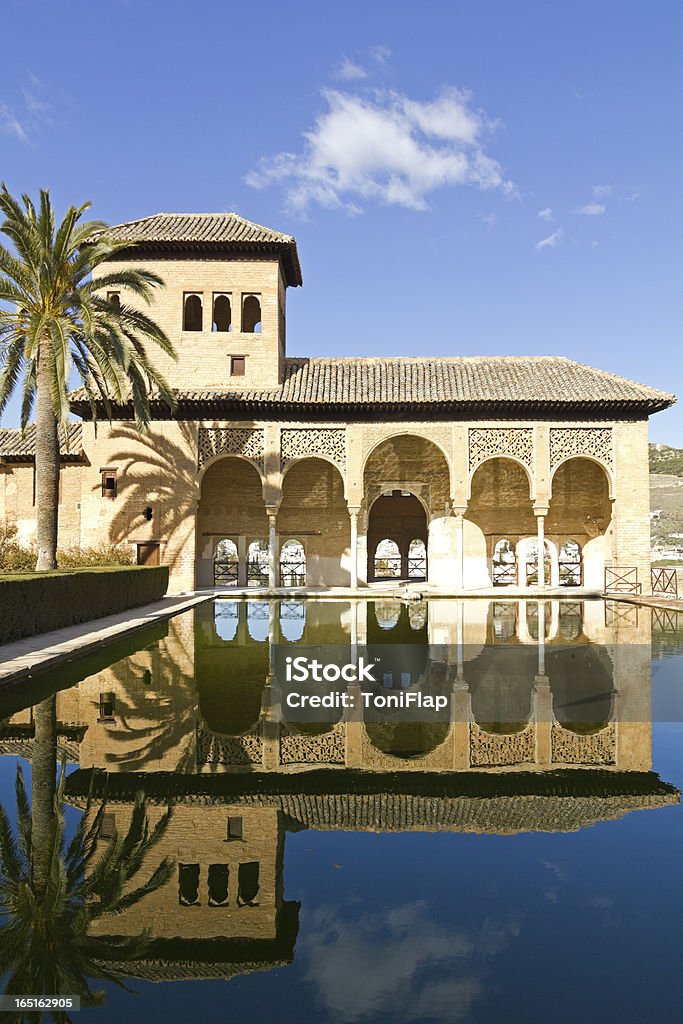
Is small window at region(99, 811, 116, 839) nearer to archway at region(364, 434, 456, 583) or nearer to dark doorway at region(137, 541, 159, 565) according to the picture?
dark doorway at region(137, 541, 159, 565)

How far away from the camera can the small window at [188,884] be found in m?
2.73

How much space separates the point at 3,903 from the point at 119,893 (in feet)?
1.41

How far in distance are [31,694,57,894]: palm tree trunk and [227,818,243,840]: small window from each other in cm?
81

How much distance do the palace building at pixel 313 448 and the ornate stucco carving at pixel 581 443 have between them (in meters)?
0.04

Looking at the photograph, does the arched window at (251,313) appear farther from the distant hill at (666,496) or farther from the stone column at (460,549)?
the distant hill at (666,496)

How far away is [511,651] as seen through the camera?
9141mm

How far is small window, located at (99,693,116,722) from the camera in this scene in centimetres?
532

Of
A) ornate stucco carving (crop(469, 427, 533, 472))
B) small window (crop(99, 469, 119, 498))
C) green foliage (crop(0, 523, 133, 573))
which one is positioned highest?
ornate stucco carving (crop(469, 427, 533, 472))

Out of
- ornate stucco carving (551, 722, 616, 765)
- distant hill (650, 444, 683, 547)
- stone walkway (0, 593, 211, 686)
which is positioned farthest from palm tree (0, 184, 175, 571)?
distant hill (650, 444, 683, 547)

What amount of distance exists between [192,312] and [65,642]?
15.6 meters

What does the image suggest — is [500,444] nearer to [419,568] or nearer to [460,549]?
[460,549]

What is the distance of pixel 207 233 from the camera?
2150cm

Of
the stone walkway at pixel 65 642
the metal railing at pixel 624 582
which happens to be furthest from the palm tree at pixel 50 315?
the metal railing at pixel 624 582

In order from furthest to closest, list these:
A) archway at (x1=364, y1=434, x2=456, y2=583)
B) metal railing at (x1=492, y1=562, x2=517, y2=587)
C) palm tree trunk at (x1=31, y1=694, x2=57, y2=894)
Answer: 1. metal railing at (x1=492, y1=562, x2=517, y2=587)
2. archway at (x1=364, y1=434, x2=456, y2=583)
3. palm tree trunk at (x1=31, y1=694, x2=57, y2=894)
